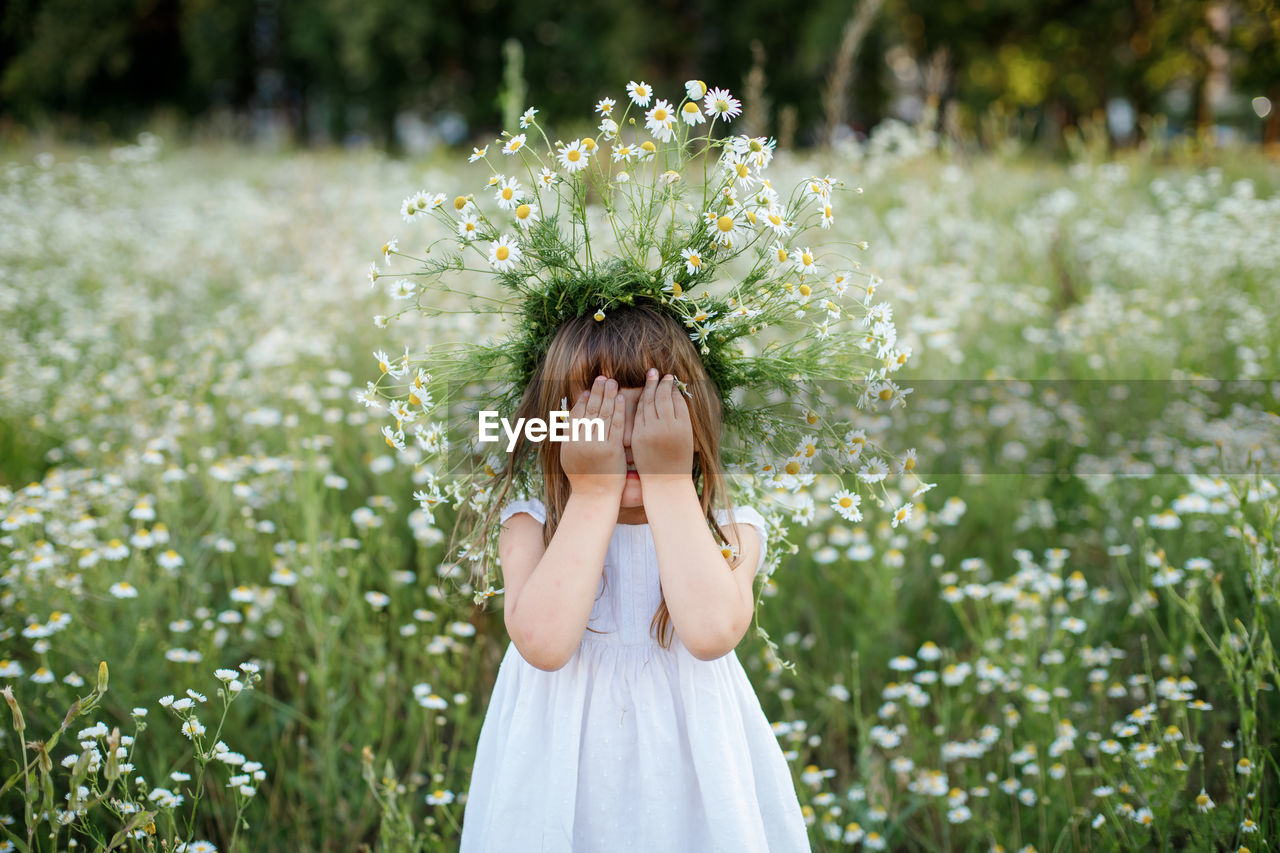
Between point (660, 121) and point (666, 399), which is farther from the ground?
point (660, 121)

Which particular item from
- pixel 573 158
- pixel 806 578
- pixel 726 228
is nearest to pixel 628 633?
pixel 726 228

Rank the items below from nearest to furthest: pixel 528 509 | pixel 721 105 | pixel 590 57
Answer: pixel 721 105 < pixel 528 509 < pixel 590 57

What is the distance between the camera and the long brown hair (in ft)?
5.13

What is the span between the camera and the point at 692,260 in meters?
1.53

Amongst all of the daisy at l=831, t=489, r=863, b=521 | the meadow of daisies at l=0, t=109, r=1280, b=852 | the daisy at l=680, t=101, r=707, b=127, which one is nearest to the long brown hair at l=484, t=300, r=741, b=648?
the daisy at l=831, t=489, r=863, b=521

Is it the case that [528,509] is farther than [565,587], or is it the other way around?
[528,509]

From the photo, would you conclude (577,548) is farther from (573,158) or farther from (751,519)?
(573,158)

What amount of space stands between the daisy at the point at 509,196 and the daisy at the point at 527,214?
0.01m

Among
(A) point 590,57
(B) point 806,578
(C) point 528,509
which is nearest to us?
(C) point 528,509

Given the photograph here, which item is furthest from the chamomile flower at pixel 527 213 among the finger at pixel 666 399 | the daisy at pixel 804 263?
the daisy at pixel 804 263

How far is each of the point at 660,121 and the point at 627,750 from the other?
111 cm

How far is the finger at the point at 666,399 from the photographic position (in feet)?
4.93

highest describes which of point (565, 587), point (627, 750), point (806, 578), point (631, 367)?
point (631, 367)

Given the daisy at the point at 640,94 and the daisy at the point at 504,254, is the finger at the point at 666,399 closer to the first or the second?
the daisy at the point at 504,254
